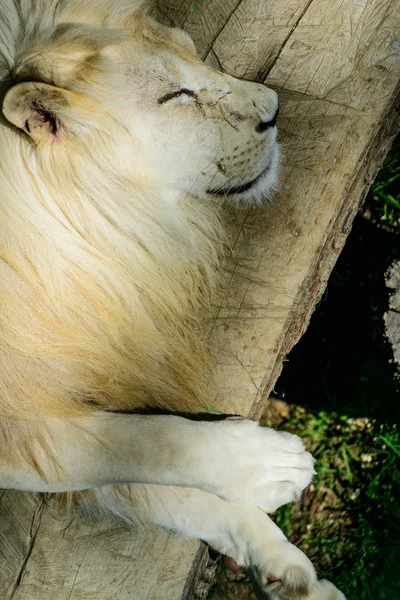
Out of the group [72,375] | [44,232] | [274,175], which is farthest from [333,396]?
[44,232]

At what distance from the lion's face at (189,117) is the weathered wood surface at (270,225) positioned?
0.22m

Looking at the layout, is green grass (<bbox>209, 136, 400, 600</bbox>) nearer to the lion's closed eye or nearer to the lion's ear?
the lion's closed eye

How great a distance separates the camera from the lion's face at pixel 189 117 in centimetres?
150

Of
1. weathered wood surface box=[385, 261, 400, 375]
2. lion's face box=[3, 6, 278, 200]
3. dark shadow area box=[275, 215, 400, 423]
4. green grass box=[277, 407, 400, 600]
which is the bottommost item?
green grass box=[277, 407, 400, 600]

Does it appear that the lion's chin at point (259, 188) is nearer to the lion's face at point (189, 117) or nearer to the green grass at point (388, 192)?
the lion's face at point (189, 117)

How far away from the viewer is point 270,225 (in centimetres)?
184

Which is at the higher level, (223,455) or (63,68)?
(63,68)

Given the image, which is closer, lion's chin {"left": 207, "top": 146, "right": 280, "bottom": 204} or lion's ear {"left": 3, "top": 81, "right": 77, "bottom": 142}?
lion's ear {"left": 3, "top": 81, "right": 77, "bottom": 142}

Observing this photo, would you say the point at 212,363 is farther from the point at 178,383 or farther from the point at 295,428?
the point at 295,428

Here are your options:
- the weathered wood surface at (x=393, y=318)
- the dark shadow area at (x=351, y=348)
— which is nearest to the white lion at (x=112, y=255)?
the weathered wood surface at (x=393, y=318)

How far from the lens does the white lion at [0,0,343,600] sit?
4.81ft

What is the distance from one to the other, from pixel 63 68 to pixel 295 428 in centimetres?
174

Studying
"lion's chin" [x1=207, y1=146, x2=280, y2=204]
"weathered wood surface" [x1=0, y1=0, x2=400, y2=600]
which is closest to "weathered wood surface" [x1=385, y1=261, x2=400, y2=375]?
"weathered wood surface" [x1=0, y1=0, x2=400, y2=600]

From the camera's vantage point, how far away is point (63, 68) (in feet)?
4.70
